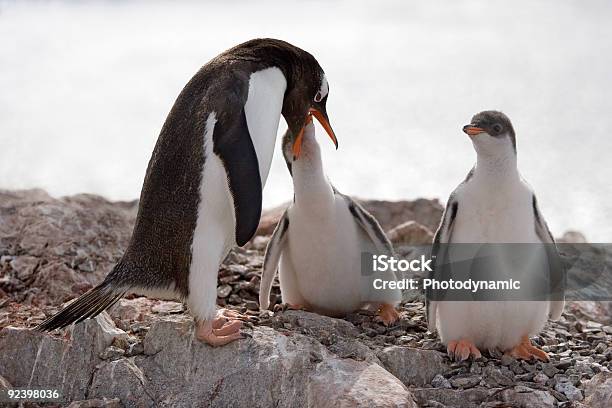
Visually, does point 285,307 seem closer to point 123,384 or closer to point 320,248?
point 320,248

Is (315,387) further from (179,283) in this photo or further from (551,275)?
(551,275)

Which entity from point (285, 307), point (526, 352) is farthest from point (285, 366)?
point (526, 352)

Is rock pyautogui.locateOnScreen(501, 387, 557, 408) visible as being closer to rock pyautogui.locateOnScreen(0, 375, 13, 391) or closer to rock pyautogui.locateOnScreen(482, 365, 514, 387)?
rock pyautogui.locateOnScreen(482, 365, 514, 387)

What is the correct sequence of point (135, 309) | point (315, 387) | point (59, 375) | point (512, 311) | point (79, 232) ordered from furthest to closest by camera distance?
point (79, 232) < point (135, 309) < point (512, 311) < point (59, 375) < point (315, 387)

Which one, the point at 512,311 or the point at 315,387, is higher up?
the point at 512,311

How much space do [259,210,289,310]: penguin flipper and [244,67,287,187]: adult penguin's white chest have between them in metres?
0.82

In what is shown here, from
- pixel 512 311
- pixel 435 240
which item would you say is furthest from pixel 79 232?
pixel 512 311

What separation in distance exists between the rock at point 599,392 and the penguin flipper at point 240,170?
1555 millimetres

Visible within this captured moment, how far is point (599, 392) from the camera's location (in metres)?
3.98

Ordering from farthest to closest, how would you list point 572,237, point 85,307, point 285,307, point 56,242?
1. point 572,237
2. point 56,242
3. point 285,307
4. point 85,307

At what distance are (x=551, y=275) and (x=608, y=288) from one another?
76.5 inches

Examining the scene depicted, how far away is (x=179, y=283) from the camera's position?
4.21 metres

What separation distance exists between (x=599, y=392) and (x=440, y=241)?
1023 mm

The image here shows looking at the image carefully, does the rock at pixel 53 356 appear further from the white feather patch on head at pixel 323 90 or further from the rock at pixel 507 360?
the rock at pixel 507 360
